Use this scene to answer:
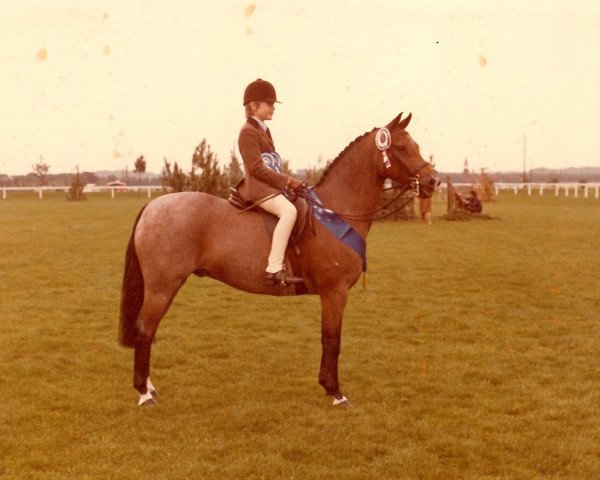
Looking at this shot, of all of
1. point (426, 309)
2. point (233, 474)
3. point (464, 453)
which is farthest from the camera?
point (426, 309)

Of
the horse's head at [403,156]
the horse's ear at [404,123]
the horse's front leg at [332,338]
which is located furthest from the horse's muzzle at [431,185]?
the horse's front leg at [332,338]

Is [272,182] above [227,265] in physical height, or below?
above

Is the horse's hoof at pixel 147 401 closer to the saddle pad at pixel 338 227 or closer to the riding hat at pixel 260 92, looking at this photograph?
the saddle pad at pixel 338 227

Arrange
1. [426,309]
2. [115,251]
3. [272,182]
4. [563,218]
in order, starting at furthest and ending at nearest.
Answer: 1. [563,218]
2. [115,251]
3. [426,309]
4. [272,182]

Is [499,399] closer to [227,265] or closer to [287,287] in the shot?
[287,287]

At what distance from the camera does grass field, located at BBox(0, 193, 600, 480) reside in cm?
518

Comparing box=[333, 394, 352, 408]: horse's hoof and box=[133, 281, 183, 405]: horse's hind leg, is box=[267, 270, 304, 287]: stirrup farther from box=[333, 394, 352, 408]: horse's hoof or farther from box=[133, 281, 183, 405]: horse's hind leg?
box=[333, 394, 352, 408]: horse's hoof

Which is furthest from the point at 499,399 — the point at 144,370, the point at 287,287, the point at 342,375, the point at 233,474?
the point at 144,370

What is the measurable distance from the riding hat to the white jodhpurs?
103 cm

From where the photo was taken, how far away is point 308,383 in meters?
7.21

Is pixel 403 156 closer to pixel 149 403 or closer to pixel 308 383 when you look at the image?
pixel 308 383

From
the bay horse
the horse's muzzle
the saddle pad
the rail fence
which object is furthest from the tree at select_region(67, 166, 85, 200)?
the horse's muzzle

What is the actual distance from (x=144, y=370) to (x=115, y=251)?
13.0 meters

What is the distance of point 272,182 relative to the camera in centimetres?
642
